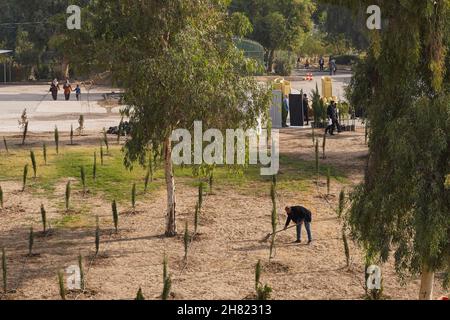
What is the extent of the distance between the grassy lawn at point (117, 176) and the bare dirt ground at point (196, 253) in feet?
1.59

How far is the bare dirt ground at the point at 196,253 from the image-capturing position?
43.4 feet

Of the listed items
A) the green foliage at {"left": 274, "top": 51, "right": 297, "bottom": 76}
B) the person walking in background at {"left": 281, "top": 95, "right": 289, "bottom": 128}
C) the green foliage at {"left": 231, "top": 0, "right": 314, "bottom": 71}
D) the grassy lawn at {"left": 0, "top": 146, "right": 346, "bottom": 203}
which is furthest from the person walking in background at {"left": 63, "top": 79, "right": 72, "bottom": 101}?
the green foliage at {"left": 274, "top": 51, "right": 297, "bottom": 76}

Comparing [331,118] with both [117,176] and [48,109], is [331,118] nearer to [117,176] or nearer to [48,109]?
[117,176]

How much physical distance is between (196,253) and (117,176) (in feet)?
21.9

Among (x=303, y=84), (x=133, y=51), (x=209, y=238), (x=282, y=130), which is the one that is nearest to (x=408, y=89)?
(x=133, y=51)

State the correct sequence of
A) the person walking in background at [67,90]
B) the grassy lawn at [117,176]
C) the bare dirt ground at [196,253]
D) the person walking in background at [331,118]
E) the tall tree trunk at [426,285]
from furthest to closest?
the person walking in background at [67,90]
the person walking in background at [331,118]
the grassy lawn at [117,176]
the bare dirt ground at [196,253]
the tall tree trunk at [426,285]

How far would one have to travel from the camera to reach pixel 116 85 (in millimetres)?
15180

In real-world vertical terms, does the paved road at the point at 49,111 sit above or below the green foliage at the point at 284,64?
below

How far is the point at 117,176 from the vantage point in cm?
2131

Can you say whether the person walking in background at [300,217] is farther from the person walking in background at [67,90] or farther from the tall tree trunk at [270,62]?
the tall tree trunk at [270,62]

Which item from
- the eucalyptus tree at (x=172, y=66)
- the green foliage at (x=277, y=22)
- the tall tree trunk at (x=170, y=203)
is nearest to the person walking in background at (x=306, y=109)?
the tall tree trunk at (x=170, y=203)

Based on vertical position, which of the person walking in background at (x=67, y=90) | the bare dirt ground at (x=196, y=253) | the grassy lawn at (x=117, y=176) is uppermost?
the person walking in background at (x=67, y=90)

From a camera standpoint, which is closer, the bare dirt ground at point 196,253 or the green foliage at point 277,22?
the bare dirt ground at point 196,253

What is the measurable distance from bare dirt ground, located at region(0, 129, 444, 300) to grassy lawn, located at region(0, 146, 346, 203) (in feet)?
1.59
